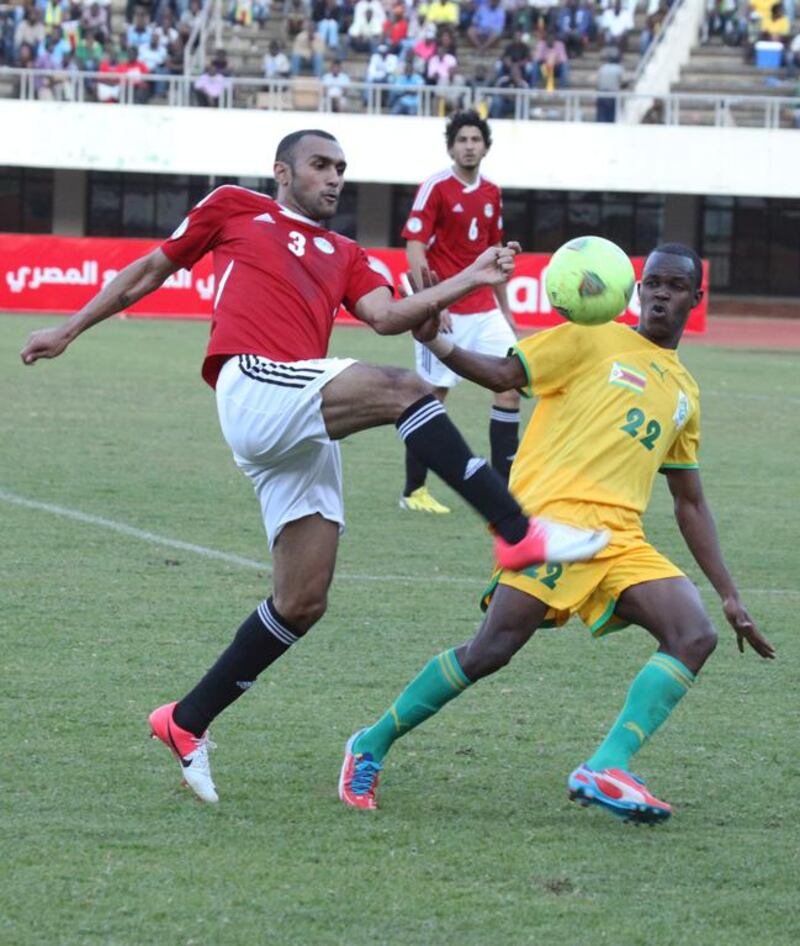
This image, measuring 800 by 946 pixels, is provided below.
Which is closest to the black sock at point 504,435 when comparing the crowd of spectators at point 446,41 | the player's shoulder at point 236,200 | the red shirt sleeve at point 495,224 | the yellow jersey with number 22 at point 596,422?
the red shirt sleeve at point 495,224

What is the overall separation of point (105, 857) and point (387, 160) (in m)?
30.8

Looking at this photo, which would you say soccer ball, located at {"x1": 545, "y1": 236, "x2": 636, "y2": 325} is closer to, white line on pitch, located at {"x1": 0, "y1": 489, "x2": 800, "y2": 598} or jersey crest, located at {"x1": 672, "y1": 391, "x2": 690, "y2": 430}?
jersey crest, located at {"x1": 672, "y1": 391, "x2": 690, "y2": 430}

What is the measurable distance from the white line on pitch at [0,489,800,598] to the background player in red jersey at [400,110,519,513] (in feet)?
6.32

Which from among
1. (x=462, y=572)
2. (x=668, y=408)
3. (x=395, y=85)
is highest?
(x=395, y=85)

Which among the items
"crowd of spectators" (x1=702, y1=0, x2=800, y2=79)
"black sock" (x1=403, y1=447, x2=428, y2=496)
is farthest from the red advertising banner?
"black sock" (x1=403, y1=447, x2=428, y2=496)

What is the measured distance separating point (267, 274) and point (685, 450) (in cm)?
137

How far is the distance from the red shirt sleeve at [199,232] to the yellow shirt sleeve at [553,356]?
3.30 feet

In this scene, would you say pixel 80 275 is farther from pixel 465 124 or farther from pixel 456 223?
pixel 465 124

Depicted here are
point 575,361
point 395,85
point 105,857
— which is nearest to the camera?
point 105,857

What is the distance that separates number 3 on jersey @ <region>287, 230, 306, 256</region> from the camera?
17.6ft

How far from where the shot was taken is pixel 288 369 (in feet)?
16.6

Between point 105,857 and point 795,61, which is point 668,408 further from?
point 795,61

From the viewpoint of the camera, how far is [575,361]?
5.18 m

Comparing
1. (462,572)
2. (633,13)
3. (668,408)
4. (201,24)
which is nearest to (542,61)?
(633,13)
